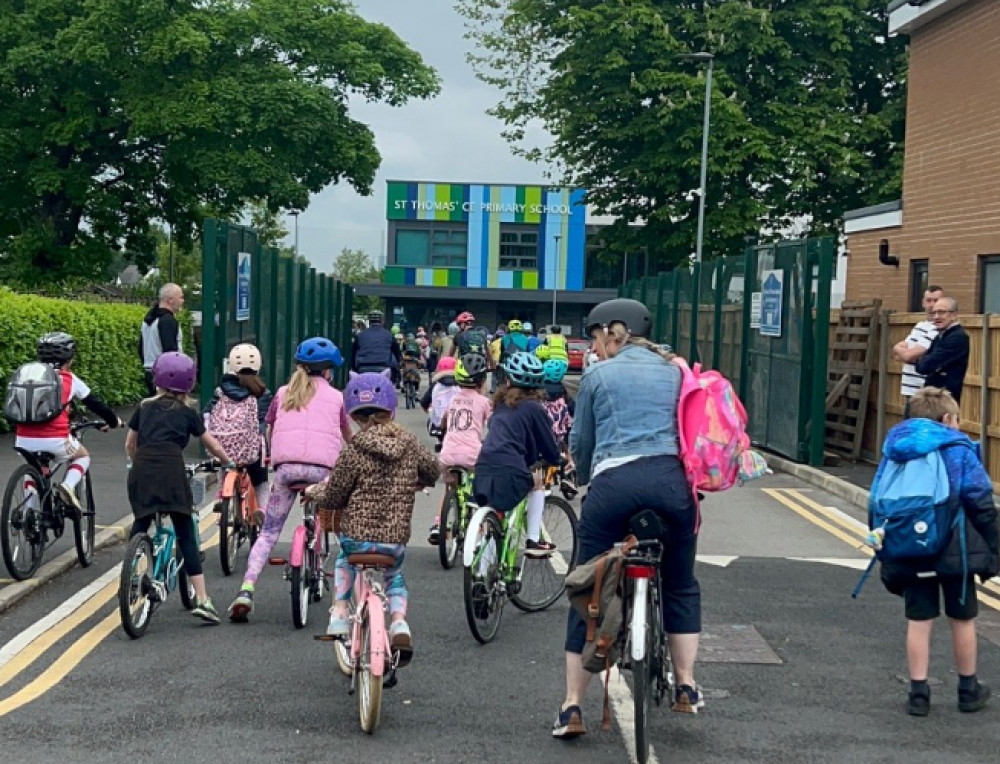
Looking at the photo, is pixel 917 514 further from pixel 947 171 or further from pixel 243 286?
pixel 947 171

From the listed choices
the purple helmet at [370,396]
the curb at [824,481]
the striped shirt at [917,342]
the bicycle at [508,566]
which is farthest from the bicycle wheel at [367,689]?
the curb at [824,481]

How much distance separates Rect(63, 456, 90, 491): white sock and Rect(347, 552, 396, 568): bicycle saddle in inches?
152

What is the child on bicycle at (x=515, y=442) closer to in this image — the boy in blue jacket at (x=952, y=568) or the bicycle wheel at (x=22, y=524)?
the boy in blue jacket at (x=952, y=568)

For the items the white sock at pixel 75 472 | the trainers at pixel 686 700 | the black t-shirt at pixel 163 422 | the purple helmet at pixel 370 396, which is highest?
the purple helmet at pixel 370 396

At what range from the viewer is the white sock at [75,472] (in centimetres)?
969

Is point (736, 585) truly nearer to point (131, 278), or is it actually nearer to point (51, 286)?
point (51, 286)

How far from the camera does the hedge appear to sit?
58.5ft

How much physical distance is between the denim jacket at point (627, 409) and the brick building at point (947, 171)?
570 inches

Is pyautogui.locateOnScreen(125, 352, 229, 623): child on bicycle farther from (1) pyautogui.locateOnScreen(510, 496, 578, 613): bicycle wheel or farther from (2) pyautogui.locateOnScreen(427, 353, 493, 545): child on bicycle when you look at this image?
(2) pyautogui.locateOnScreen(427, 353, 493, 545): child on bicycle

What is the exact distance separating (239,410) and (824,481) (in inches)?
338

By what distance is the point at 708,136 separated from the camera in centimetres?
3397

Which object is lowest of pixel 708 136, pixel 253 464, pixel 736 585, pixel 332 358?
pixel 736 585

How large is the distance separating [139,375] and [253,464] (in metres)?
17.0

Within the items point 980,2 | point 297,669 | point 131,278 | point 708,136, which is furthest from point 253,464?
point 131,278
